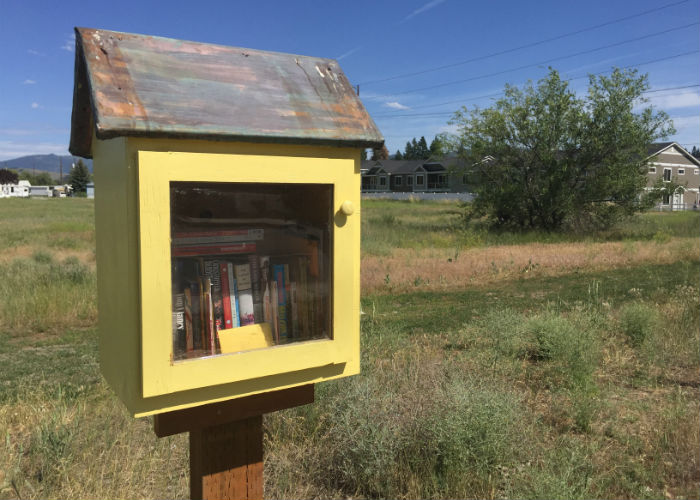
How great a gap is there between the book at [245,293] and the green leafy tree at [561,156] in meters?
20.3

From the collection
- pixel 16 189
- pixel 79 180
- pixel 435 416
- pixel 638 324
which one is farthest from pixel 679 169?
pixel 16 189

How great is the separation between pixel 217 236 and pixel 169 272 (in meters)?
0.28

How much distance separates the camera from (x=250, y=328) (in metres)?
1.71

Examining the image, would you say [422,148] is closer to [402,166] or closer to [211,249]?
[402,166]

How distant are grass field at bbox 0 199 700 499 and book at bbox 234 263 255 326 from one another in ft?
5.42

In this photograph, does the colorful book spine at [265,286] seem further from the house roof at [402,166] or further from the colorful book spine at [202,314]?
the house roof at [402,166]

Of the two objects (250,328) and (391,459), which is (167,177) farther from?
(391,459)

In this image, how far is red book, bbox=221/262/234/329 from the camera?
5.56 feet

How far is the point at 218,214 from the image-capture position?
1721mm

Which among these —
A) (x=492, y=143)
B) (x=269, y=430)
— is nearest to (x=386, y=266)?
(x=269, y=430)

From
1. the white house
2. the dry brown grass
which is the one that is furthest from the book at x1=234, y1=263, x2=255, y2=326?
the white house

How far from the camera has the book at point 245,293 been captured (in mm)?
1725

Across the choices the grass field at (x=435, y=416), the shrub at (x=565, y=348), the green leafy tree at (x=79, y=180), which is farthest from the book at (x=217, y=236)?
the green leafy tree at (x=79, y=180)

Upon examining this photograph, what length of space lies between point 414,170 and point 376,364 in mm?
59568
